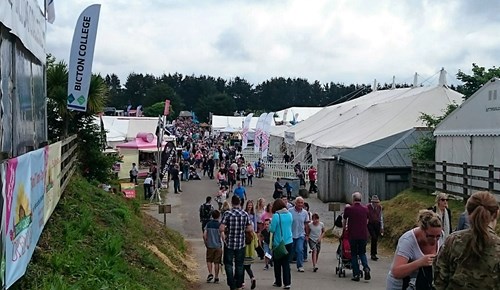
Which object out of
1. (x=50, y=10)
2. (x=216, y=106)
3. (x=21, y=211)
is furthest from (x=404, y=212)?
(x=216, y=106)

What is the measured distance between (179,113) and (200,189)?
4893 inches

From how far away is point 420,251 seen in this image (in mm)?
5969

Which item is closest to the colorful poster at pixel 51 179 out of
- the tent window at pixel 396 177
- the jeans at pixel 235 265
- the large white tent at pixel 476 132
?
the jeans at pixel 235 265

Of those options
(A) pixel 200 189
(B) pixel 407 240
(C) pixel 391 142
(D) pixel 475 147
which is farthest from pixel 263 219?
(A) pixel 200 189

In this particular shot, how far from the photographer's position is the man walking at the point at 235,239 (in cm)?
1174

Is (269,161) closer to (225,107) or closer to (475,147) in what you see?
(475,147)

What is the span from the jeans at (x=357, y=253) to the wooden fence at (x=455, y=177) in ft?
18.3

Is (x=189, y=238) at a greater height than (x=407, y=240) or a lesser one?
lesser

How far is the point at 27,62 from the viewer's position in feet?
30.2

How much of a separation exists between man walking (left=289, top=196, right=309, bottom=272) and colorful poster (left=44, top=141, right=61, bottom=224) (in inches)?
197

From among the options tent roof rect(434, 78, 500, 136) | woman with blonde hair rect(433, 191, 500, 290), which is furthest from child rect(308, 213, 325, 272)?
woman with blonde hair rect(433, 191, 500, 290)

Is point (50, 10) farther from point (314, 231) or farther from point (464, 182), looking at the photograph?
point (464, 182)

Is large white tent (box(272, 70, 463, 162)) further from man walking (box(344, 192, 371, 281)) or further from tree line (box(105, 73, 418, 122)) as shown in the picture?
tree line (box(105, 73, 418, 122))

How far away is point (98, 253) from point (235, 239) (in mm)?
2630
